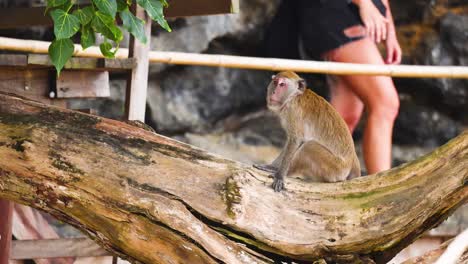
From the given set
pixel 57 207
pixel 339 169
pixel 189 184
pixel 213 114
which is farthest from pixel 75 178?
pixel 213 114

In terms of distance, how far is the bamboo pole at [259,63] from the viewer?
14.4 ft

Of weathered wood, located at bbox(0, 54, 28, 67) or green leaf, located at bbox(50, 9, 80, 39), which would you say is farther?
weathered wood, located at bbox(0, 54, 28, 67)

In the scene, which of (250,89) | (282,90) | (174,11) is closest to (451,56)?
(250,89)

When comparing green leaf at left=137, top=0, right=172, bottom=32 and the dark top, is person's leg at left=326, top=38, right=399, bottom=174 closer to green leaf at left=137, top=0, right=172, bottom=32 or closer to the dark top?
the dark top

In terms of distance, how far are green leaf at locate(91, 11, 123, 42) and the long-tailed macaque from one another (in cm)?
134

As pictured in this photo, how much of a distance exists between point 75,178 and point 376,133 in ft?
7.37

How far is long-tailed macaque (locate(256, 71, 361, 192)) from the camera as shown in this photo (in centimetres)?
415

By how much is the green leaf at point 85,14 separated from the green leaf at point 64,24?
→ 0.14ft

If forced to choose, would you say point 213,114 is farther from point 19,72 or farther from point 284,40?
point 19,72

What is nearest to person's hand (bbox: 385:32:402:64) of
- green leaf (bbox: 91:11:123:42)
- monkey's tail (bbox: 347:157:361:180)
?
monkey's tail (bbox: 347:157:361:180)

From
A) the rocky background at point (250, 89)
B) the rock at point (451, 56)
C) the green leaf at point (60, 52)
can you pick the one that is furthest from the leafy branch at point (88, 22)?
the rock at point (451, 56)

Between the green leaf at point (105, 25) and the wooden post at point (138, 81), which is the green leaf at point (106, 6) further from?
the wooden post at point (138, 81)

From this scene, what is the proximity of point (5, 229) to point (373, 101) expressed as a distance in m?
2.21

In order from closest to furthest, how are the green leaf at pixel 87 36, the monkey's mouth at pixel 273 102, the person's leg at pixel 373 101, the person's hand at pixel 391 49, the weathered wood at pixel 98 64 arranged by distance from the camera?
→ 1. the green leaf at pixel 87 36
2. the weathered wood at pixel 98 64
3. the monkey's mouth at pixel 273 102
4. the person's leg at pixel 373 101
5. the person's hand at pixel 391 49
